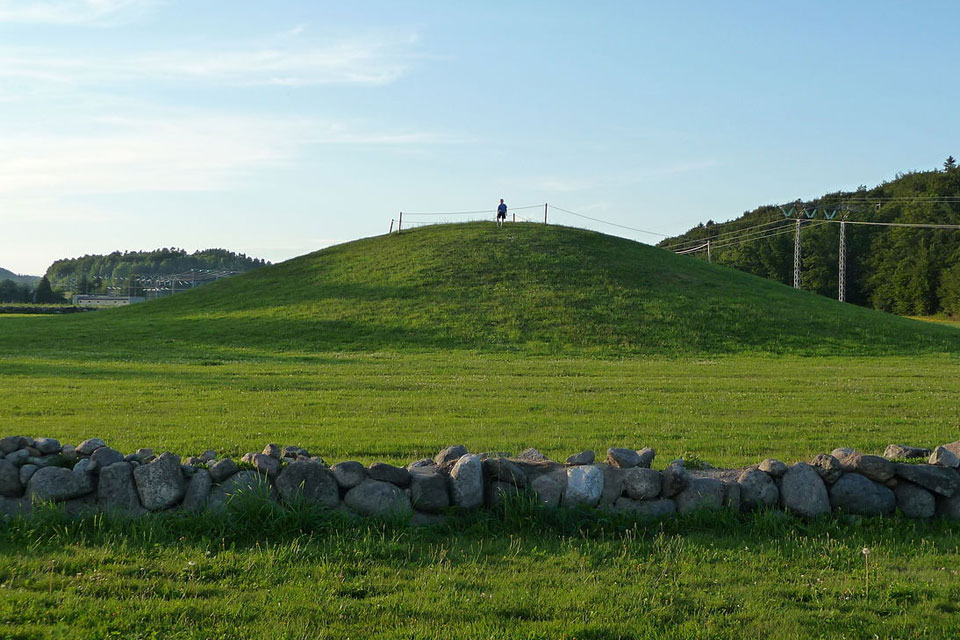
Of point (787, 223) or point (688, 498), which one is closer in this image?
point (688, 498)

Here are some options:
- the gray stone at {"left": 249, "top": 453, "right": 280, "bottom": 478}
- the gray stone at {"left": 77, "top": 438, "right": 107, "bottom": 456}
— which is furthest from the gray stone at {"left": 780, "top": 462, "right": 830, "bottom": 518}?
the gray stone at {"left": 77, "top": 438, "right": 107, "bottom": 456}

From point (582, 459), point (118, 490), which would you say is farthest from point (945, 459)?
point (118, 490)

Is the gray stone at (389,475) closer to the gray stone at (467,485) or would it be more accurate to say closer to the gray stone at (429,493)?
the gray stone at (429,493)

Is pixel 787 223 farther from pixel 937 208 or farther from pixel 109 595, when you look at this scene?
pixel 109 595

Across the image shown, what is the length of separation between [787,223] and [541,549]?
122 m

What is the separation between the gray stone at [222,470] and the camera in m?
7.51

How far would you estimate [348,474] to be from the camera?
24.8 feet

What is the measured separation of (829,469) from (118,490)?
6.79 meters

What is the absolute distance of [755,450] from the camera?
1153 centimetres

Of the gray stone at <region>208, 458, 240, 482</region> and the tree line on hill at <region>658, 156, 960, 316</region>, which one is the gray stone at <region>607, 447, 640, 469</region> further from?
the tree line on hill at <region>658, 156, 960, 316</region>

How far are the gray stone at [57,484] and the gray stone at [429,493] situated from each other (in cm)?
302

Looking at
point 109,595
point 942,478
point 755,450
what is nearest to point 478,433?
point 755,450

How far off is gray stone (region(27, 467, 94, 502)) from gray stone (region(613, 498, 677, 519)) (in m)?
4.98

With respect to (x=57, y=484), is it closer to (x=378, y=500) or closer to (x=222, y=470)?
(x=222, y=470)
